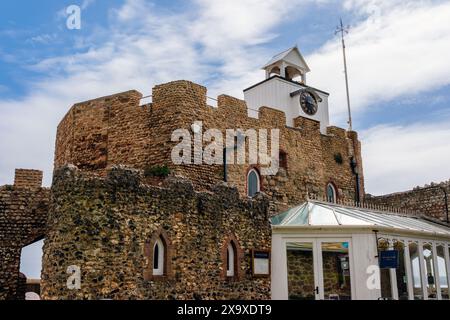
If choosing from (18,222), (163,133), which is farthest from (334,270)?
(18,222)

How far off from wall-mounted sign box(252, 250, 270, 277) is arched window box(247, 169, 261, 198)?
5.33 meters

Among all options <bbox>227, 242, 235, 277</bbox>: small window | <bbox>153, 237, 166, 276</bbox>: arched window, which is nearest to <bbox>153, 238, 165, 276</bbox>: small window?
<bbox>153, 237, 166, 276</bbox>: arched window

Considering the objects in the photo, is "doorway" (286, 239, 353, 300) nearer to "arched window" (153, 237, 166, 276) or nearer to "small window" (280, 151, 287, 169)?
"arched window" (153, 237, 166, 276)

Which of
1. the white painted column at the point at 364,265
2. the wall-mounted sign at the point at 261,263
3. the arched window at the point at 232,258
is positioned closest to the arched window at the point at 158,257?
the arched window at the point at 232,258

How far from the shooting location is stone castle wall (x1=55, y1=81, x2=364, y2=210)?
1955 centimetres

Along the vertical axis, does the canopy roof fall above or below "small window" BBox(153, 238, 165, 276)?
above

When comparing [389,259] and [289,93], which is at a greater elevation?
[289,93]

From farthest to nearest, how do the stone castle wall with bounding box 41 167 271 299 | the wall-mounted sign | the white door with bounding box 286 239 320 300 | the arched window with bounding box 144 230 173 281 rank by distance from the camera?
the white door with bounding box 286 239 320 300
the wall-mounted sign
the arched window with bounding box 144 230 173 281
the stone castle wall with bounding box 41 167 271 299

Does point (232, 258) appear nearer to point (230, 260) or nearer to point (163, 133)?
point (230, 260)

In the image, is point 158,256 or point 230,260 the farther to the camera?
point 230,260

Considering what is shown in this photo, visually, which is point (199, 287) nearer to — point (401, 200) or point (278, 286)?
point (278, 286)

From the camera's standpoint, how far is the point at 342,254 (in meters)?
19.0

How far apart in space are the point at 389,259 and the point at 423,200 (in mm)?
12887

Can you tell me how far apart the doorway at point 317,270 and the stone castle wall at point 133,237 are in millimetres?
2014
